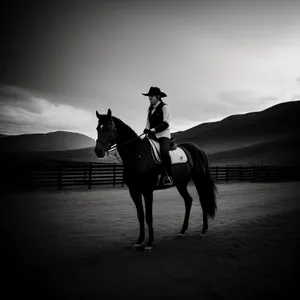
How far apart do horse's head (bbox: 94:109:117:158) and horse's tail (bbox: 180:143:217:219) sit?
265cm

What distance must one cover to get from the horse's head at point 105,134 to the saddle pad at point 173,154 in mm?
970

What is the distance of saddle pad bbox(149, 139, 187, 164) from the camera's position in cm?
493

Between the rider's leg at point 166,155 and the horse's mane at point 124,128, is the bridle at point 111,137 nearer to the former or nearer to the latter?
the horse's mane at point 124,128

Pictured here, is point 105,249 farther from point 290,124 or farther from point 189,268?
point 290,124

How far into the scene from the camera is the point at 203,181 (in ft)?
20.6

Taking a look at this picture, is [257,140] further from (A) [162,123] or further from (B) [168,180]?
(A) [162,123]

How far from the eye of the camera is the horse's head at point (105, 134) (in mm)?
4354

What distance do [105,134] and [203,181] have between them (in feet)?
11.0

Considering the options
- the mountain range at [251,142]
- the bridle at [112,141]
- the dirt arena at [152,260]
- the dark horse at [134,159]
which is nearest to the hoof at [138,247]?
the dark horse at [134,159]

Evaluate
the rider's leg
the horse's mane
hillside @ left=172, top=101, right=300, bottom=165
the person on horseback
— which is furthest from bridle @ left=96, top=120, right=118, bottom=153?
hillside @ left=172, top=101, right=300, bottom=165

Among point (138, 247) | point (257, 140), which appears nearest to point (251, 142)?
point (257, 140)

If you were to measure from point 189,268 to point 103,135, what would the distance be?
2963 millimetres

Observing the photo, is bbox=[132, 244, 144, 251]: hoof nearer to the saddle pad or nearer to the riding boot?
the riding boot

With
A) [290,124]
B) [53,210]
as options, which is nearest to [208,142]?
[290,124]
